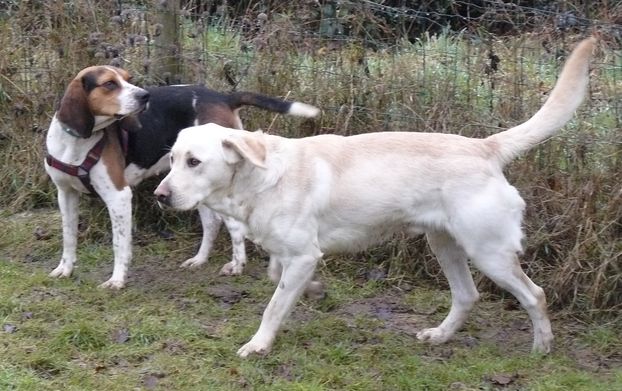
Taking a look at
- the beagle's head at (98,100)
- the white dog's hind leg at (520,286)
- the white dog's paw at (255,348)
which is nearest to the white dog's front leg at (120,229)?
the beagle's head at (98,100)

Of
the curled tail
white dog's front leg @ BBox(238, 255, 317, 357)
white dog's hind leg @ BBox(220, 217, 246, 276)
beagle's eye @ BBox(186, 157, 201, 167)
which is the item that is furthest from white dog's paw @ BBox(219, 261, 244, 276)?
beagle's eye @ BBox(186, 157, 201, 167)

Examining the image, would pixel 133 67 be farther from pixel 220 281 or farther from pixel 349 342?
pixel 349 342

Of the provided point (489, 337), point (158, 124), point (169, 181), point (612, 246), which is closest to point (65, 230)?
point (158, 124)

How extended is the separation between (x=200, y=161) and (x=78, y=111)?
1.51m

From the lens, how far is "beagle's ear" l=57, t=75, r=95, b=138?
568 centimetres

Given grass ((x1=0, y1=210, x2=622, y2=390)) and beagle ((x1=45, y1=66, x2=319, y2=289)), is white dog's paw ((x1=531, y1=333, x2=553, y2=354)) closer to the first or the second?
grass ((x1=0, y1=210, x2=622, y2=390))

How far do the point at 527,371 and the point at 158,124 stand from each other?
288 centimetres

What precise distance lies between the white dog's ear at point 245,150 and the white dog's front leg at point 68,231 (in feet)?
6.23

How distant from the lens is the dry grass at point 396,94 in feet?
17.9

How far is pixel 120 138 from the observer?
19.8ft

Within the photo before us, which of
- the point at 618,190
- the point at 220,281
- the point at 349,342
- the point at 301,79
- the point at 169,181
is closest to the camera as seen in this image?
the point at 169,181

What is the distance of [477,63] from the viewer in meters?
6.30

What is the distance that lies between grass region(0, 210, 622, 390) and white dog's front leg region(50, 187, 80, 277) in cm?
11

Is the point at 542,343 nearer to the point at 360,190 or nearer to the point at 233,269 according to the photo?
the point at 360,190
